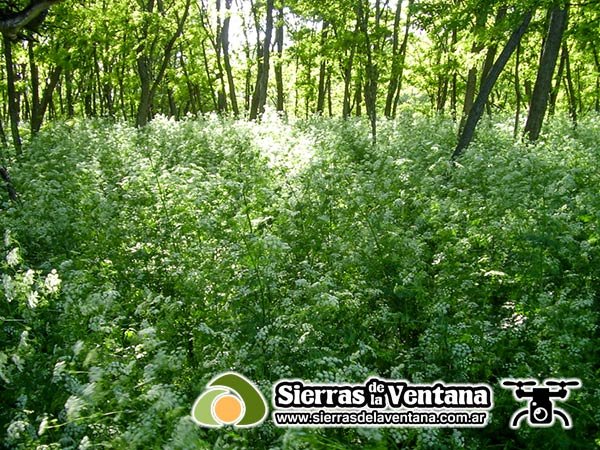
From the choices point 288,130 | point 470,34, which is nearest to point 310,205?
point 470,34

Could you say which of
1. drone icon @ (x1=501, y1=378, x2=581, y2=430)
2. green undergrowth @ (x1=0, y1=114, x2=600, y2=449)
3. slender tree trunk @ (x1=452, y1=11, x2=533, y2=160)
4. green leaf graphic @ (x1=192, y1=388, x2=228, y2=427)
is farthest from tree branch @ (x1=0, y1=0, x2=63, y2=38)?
drone icon @ (x1=501, y1=378, x2=581, y2=430)

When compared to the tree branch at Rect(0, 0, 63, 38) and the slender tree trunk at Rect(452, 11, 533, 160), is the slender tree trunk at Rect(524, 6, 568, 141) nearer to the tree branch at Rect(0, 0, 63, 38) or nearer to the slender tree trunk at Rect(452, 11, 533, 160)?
the slender tree trunk at Rect(452, 11, 533, 160)

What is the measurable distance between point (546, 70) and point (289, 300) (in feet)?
36.3

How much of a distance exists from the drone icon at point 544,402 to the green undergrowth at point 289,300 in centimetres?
9

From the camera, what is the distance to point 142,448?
12.1 feet

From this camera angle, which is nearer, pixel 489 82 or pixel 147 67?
pixel 489 82

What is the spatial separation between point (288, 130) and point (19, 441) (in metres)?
12.3

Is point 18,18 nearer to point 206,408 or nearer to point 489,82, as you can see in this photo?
point 206,408

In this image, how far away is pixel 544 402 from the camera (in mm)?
4207

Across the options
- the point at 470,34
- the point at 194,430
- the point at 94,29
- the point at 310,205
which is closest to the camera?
the point at 194,430

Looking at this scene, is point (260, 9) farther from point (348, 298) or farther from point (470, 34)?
point (348, 298)

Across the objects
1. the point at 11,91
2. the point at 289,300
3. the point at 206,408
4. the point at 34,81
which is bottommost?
the point at 206,408

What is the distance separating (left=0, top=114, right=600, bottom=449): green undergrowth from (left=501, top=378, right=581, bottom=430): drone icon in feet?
0.30

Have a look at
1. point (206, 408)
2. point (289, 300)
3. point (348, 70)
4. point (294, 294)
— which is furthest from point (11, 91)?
point (206, 408)
